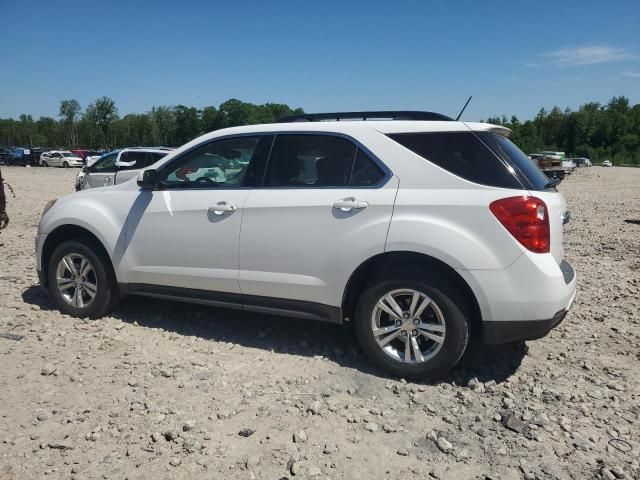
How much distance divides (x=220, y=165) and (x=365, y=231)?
1.57 m

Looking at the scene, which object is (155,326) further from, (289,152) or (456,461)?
(456,461)

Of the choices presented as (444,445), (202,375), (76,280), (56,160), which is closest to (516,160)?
(444,445)

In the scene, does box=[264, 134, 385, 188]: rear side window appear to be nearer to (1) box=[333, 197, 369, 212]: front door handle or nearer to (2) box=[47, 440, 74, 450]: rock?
(1) box=[333, 197, 369, 212]: front door handle

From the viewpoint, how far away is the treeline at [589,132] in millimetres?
94188

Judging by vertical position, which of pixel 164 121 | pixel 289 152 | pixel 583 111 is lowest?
pixel 289 152

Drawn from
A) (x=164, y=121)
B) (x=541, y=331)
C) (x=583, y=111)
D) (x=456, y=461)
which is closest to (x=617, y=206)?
(x=541, y=331)

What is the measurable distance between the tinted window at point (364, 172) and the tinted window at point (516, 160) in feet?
2.50

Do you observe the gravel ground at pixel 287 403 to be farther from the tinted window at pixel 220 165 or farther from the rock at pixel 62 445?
the tinted window at pixel 220 165

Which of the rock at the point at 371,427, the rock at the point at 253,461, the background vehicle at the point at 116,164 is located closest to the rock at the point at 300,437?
the rock at the point at 253,461

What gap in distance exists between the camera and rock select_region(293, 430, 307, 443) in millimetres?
3072

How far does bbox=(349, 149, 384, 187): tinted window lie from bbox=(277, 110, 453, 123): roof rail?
53 centimetres

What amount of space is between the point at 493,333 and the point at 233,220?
2125 millimetres

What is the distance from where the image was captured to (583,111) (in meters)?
104

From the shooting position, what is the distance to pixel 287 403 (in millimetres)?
3508
